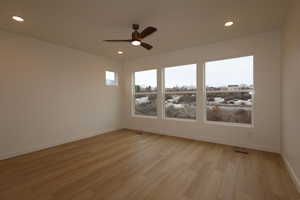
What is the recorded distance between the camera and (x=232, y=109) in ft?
11.6

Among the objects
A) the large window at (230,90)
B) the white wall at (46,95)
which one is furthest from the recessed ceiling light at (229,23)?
the white wall at (46,95)

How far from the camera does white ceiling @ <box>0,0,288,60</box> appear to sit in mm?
2105

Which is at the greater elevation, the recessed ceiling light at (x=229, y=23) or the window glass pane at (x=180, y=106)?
the recessed ceiling light at (x=229, y=23)

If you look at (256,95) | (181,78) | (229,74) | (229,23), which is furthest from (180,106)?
(229,23)

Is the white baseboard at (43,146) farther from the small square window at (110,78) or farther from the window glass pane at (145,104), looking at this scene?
the small square window at (110,78)

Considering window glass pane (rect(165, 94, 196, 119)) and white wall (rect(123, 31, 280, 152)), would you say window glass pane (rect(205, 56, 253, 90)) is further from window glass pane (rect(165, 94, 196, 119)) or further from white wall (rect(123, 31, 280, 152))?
window glass pane (rect(165, 94, 196, 119))

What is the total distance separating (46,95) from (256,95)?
5.25 meters

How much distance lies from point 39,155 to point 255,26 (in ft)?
18.1

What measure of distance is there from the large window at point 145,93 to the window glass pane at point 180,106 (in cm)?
55

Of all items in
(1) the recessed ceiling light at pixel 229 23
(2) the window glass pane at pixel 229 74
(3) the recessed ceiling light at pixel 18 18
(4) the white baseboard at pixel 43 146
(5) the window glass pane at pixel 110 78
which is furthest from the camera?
(5) the window glass pane at pixel 110 78

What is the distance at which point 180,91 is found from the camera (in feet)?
14.3

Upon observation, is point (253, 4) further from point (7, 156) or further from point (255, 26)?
point (7, 156)

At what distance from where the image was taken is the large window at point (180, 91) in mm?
4113

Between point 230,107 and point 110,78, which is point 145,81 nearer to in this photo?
point 110,78
